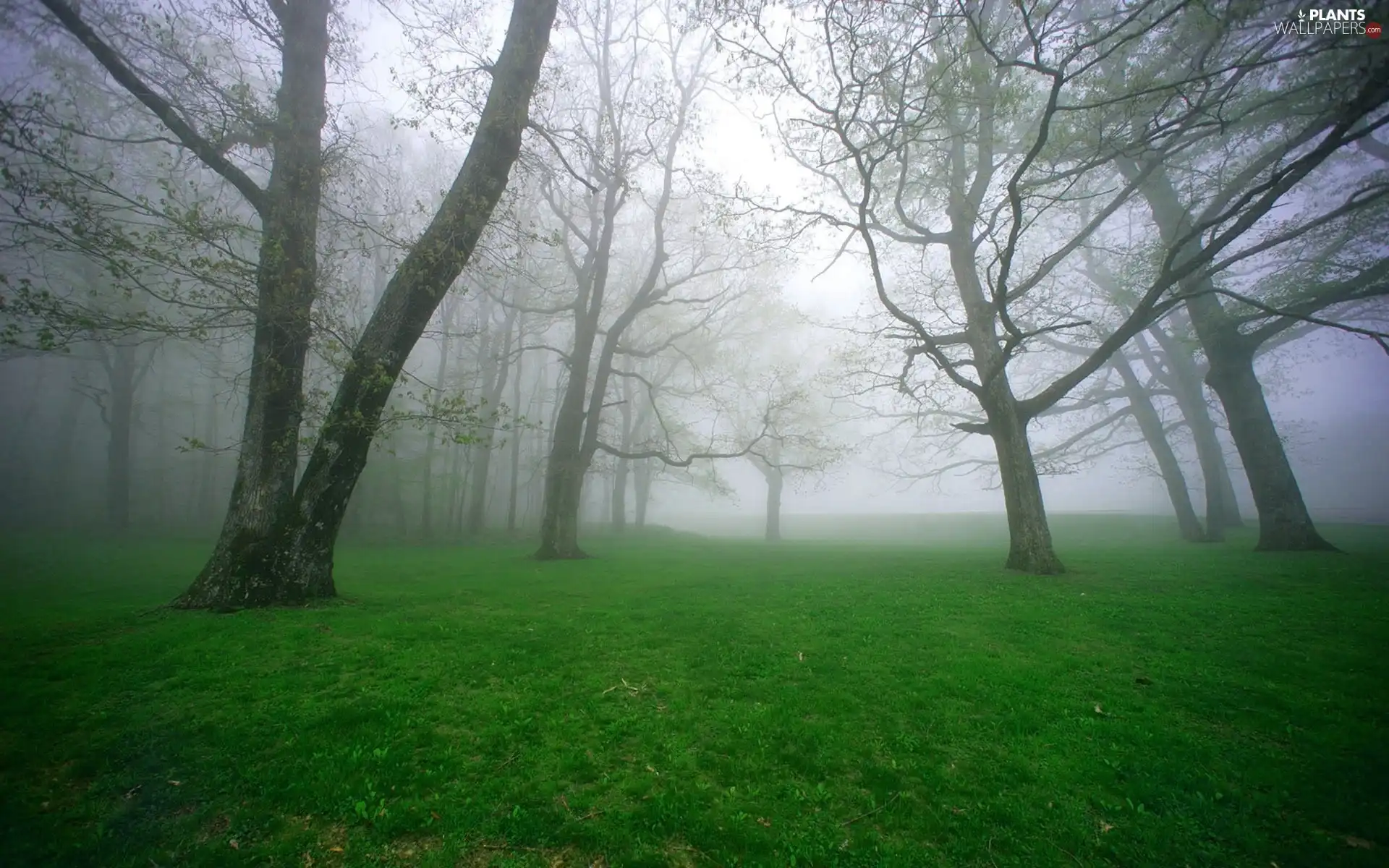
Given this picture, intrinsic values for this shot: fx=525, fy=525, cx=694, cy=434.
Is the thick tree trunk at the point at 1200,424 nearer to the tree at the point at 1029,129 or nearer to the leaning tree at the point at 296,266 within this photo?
the tree at the point at 1029,129

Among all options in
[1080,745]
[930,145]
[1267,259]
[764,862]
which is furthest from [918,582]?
[1267,259]

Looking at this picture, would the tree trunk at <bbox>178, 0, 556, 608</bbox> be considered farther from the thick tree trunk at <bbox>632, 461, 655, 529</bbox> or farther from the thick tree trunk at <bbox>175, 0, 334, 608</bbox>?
the thick tree trunk at <bbox>632, 461, 655, 529</bbox>

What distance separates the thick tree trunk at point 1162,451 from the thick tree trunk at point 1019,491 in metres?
13.9

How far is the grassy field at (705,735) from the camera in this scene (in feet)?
12.3

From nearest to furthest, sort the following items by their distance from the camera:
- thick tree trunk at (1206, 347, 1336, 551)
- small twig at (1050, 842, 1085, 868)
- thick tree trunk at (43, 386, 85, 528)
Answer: small twig at (1050, 842, 1085, 868)
thick tree trunk at (1206, 347, 1336, 551)
thick tree trunk at (43, 386, 85, 528)

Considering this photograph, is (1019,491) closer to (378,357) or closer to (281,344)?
(378,357)

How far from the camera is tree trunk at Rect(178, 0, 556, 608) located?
8.79 m

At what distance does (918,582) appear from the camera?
1218 cm

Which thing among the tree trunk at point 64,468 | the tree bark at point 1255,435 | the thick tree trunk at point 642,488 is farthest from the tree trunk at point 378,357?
the tree trunk at point 64,468

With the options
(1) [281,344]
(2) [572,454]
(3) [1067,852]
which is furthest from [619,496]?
(3) [1067,852]

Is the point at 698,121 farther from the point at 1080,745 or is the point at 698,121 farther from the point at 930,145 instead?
the point at 1080,745

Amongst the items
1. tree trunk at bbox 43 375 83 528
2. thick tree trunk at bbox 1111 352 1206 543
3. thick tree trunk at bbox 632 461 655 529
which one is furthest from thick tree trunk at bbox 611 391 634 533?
tree trunk at bbox 43 375 83 528

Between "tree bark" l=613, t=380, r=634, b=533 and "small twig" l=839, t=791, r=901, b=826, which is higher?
"tree bark" l=613, t=380, r=634, b=533

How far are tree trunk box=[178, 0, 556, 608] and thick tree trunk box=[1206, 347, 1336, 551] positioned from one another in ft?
65.9
